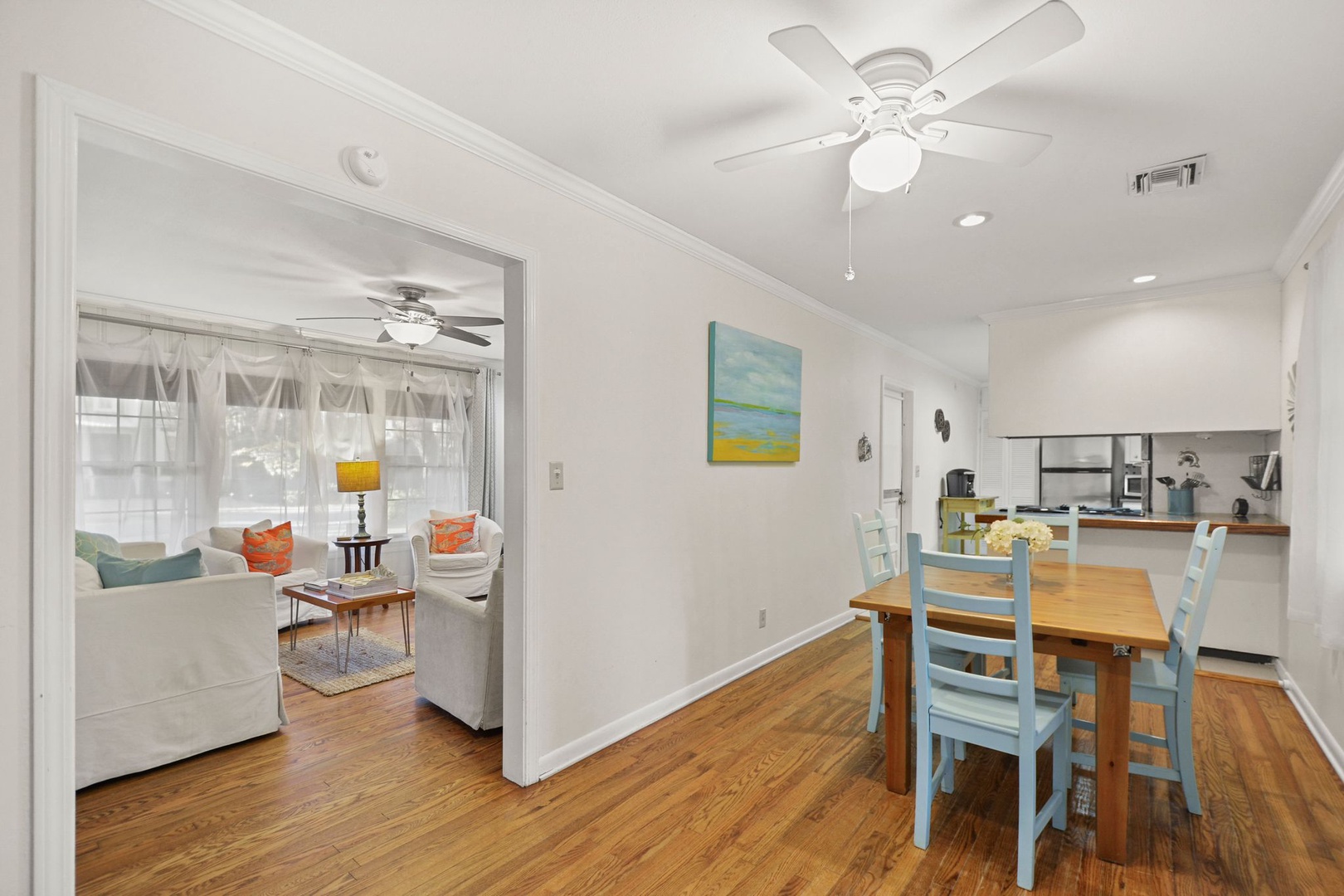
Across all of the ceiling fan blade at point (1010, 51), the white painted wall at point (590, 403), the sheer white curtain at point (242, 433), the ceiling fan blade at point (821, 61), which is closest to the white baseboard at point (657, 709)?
the white painted wall at point (590, 403)

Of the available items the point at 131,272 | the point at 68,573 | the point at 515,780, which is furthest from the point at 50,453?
the point at 131,272

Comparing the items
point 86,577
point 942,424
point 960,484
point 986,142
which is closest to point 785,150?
point 986,142

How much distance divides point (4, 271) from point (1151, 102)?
3.13m

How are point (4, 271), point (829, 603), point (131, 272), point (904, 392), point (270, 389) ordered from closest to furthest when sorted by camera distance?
point (4, 271)
point (131, 272)
point (829, 603)
point (270, 389)
point (904, 392)

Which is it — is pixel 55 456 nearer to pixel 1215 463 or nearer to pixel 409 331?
pixel 409 331

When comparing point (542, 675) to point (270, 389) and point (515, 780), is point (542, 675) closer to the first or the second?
point (515, 780)

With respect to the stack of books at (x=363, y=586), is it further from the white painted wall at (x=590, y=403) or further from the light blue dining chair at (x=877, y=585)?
the light blue dining chair at (x=877, y=585)

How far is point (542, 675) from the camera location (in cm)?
252

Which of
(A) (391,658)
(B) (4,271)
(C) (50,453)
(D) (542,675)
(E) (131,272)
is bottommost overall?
(A) (391,658)

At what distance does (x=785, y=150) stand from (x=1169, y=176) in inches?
67.8

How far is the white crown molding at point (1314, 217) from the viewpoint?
2477 millimetres

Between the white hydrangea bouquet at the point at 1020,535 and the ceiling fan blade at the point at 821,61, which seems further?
the white hydrangea bouquet at the point at 1020,535

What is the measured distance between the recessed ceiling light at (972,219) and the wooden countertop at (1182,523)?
213 centimetres

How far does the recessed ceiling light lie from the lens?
2909mm
